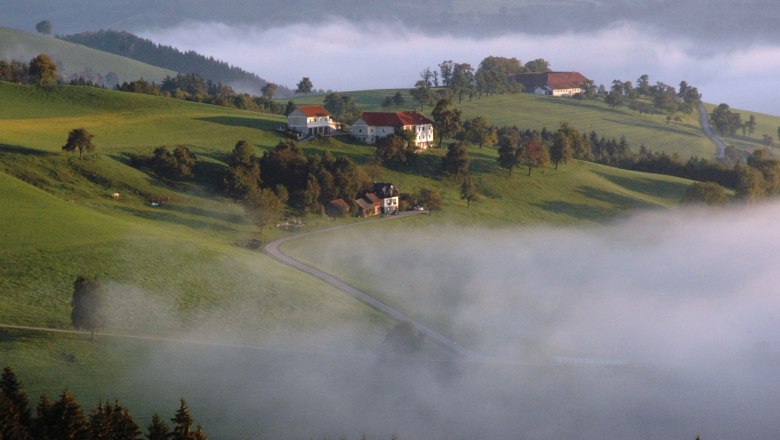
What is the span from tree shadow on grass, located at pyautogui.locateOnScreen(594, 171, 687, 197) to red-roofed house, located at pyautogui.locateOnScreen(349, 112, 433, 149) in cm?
3163

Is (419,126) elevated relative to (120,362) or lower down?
elevated

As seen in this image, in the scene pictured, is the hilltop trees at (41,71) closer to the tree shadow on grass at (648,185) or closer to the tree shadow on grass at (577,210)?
the tree shadow on grass at (577,210)

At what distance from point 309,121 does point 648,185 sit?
193 ft

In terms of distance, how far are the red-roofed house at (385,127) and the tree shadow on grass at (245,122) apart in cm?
1365

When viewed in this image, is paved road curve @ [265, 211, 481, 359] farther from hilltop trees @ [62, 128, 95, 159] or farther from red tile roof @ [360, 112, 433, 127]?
red tile roof @ [360, 112, 433, 127]

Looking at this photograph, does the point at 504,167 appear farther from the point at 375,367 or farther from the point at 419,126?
the point at 375,367

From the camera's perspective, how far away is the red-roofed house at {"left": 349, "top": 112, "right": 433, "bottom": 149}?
135875mm

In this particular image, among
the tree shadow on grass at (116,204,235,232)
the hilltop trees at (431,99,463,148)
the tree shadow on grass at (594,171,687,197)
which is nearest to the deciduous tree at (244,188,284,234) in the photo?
the tree shadow on grass at (116,204,235,232)

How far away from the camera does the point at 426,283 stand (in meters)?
88.5

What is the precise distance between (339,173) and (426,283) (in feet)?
83.0

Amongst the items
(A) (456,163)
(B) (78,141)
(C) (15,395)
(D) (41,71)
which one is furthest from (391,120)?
(C) (15,395)

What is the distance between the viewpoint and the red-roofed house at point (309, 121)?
13638 cm

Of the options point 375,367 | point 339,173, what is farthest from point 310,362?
point 339,173

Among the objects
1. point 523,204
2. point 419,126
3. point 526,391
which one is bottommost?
point 526,391
